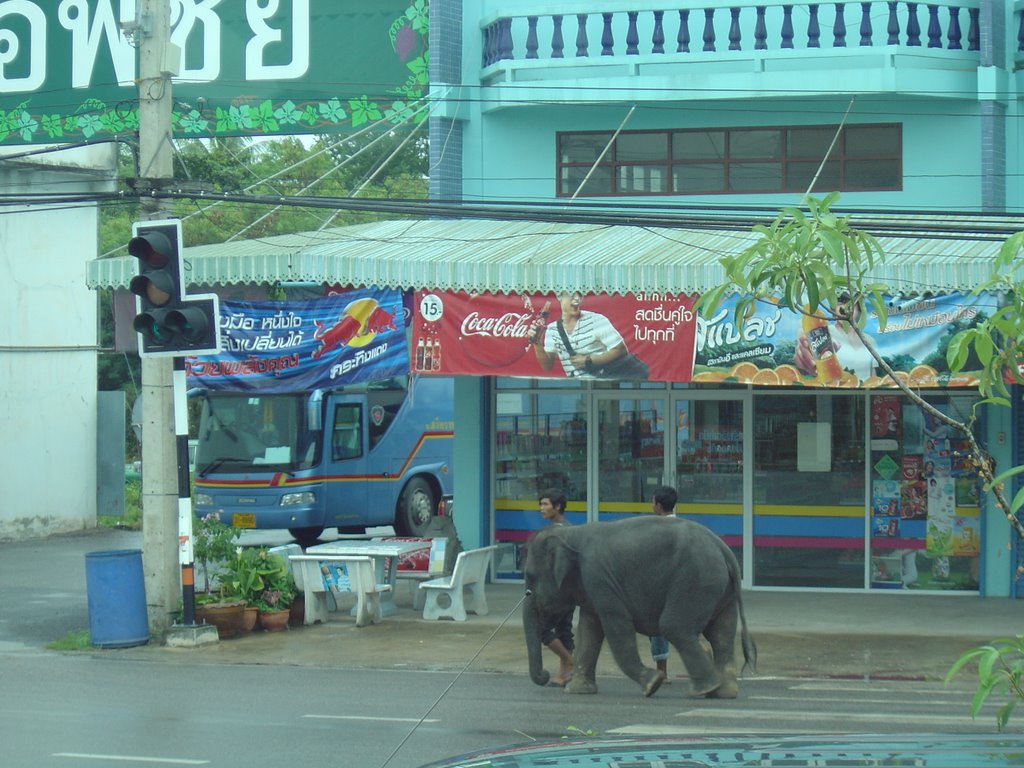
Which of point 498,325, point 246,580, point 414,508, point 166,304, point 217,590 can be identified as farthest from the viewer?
point 414,508

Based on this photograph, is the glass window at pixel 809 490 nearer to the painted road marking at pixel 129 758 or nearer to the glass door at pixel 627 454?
the glass door at pixel 627 454

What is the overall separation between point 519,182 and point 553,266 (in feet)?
10.2

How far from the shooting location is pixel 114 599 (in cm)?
1347

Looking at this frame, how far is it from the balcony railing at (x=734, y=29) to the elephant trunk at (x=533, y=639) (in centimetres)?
808

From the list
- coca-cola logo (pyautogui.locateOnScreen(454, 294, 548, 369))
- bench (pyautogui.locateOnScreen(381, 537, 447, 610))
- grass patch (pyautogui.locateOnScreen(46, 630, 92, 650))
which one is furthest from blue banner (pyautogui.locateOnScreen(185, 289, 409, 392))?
grass patch (pyautogui.locateOnScreen(46, 630, 92, 650))

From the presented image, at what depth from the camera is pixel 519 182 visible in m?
17.1

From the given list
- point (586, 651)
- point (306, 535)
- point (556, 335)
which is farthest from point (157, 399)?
point (306, 535)

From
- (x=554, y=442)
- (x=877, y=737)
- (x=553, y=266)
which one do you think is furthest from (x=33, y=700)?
(x=877, y=737)

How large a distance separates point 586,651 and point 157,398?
215 inches

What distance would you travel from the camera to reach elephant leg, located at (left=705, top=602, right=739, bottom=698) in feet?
35.2

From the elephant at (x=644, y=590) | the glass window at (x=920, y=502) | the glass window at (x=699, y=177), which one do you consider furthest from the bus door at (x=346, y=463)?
the elephant at (x=644, y=590)

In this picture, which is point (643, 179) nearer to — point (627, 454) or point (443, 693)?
point (627, 454)

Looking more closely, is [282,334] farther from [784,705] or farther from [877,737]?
[877,737]

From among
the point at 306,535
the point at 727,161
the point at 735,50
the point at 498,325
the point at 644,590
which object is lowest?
the point at 306,535
